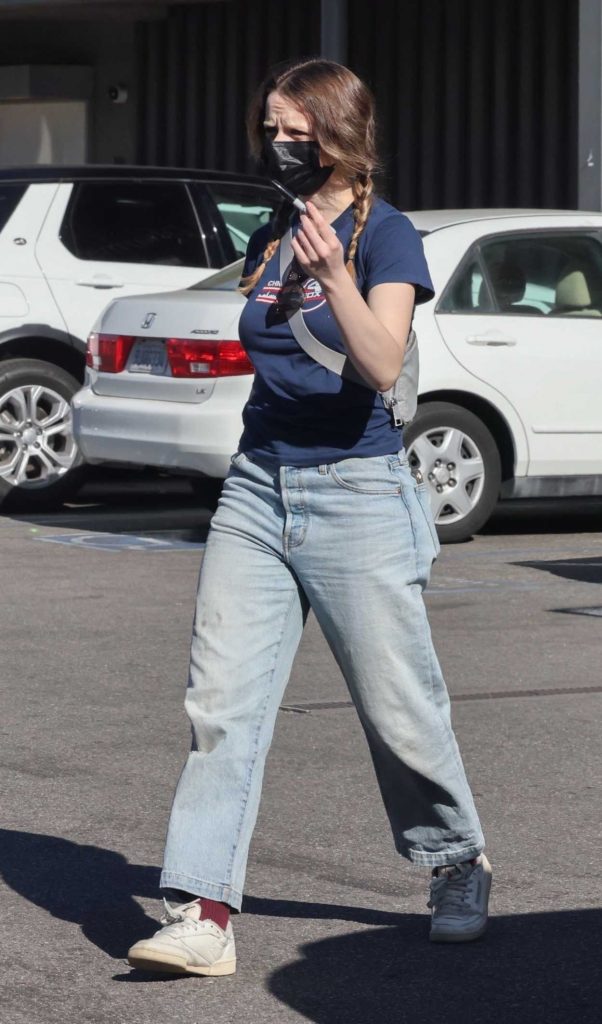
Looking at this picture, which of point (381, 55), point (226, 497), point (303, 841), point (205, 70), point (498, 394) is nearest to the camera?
point (226, 497)

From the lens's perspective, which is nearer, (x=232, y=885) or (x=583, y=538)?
(x=232, y=885)

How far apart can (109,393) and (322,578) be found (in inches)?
258

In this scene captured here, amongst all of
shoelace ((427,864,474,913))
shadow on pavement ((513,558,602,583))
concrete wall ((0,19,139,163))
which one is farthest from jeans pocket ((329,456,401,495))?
concrete wall ((0,19,139,163))

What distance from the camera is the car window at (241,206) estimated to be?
40.4 ft

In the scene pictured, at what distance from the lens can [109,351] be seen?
10.6m

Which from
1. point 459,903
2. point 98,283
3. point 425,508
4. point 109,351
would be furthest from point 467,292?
point 459,903

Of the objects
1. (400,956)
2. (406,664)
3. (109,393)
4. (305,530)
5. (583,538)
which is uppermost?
(305,530)

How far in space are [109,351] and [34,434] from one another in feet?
4.00

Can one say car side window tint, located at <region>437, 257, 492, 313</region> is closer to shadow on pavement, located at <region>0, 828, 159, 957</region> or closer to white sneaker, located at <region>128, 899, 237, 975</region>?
shadow on pavement, located at <region>0, 828, 159, 957</region>

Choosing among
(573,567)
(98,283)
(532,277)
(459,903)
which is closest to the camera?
(459,903)

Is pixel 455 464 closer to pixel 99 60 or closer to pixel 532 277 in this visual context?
pixel 532 277

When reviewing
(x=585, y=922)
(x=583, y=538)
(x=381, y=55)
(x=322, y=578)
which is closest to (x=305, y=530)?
(x=322, y=578)

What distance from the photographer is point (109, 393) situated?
10594 millimetres

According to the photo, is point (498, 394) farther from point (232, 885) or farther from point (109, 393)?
point (232, 885)
